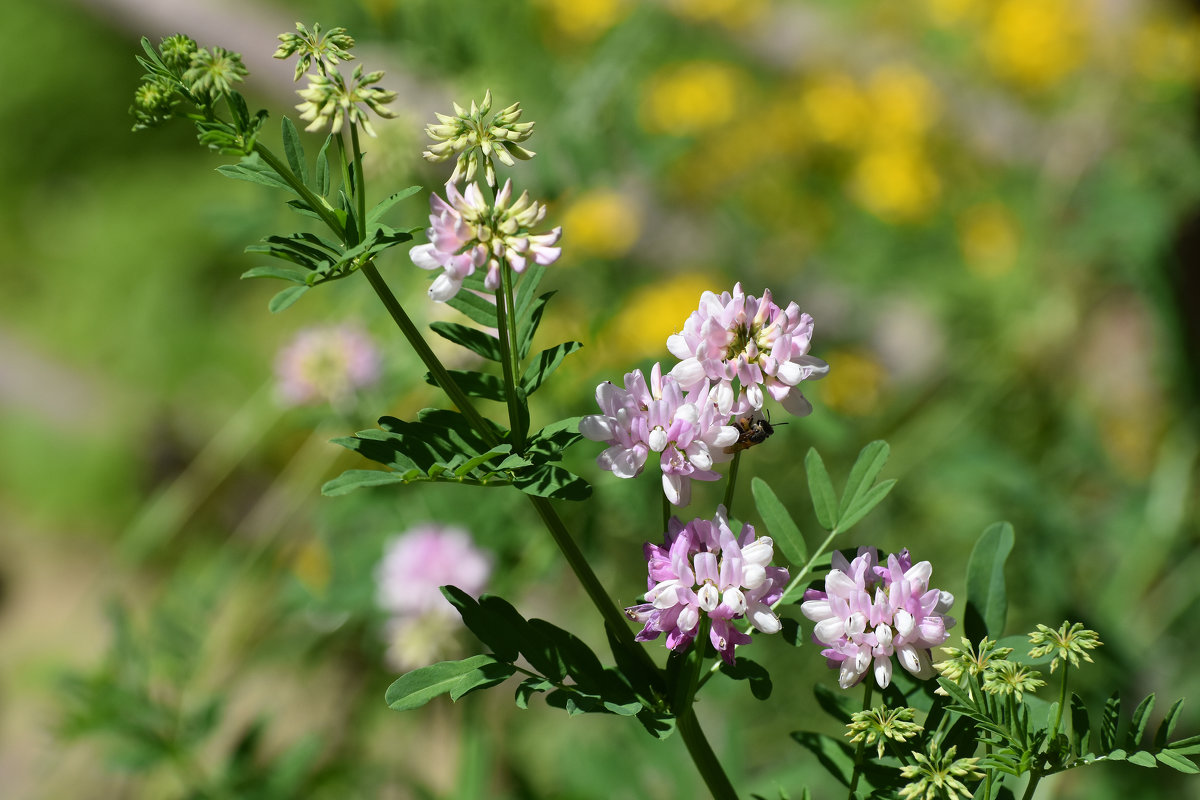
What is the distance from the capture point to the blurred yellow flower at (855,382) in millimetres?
1843

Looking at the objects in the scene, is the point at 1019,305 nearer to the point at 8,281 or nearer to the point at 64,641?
the point at 64,641

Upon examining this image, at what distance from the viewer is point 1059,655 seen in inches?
23.0

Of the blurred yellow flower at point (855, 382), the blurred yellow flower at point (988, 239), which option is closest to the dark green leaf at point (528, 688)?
the blurred yellow flower at point (855, 382)

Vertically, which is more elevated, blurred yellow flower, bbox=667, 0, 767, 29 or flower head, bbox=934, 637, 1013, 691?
blurred yellow flower, bbox=667, 0, 767, 29

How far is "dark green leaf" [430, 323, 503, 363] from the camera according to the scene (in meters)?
0.66

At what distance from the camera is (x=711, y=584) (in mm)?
597

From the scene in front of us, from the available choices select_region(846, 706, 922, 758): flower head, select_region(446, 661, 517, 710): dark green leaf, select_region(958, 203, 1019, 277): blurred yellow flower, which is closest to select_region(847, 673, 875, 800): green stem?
select_region(846, 706, 922, 758): flower head

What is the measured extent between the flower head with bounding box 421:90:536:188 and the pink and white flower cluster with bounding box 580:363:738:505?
5.9 inches

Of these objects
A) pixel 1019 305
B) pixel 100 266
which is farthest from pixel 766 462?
pixel 100 266

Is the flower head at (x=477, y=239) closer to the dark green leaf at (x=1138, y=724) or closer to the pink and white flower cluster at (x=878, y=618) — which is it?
the pink and white flower cluster at (x=878, y=618)

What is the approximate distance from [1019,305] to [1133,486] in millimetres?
461

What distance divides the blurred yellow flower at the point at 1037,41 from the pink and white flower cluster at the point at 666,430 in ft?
8.45

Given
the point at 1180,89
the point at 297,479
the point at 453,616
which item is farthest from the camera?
the point at 1180,89

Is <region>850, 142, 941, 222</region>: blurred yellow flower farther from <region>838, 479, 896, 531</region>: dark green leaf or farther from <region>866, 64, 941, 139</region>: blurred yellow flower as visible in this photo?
<region>838, 479, 896, 531</region>: dark green leaf
